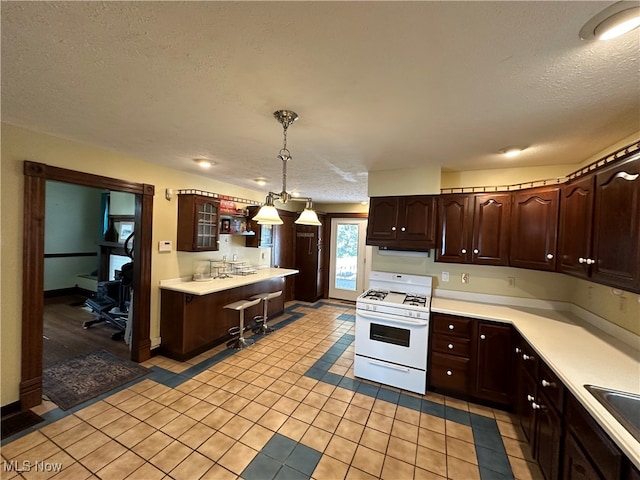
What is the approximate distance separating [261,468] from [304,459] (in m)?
0.30

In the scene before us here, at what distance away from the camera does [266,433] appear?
6.89 feet

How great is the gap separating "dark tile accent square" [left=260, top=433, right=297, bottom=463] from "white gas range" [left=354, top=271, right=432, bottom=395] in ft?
3.83

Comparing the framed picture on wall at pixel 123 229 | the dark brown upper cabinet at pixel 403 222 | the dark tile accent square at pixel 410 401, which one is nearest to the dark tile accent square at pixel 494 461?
the dark tile accent square at pixel 410 401

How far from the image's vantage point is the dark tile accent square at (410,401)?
252cm

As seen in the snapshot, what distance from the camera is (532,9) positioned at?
35.8 inches

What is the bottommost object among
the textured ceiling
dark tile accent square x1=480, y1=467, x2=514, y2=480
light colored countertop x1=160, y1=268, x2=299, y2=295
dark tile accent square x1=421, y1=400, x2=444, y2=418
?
dark tile accent square x1=421, y1=400, x2=444, y2=418

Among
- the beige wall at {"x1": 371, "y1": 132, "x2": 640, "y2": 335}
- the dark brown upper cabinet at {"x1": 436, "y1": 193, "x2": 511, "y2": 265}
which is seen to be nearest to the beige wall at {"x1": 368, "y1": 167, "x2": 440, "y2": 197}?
the dark brown upper cabinet at {"x1": 436, "y1": 193, "x2": 511, "y2": 265}

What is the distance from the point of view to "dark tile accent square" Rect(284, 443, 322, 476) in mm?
1790

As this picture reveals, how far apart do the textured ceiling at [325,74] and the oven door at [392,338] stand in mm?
1759

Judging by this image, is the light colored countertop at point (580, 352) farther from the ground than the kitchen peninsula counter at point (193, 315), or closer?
farther from the ground

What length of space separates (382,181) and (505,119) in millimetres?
1603

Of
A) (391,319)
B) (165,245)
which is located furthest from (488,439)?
(165,245)

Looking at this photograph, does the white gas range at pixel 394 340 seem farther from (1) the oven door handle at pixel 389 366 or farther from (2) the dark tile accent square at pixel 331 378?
(2) the dark tile accent square at pixel 331 378

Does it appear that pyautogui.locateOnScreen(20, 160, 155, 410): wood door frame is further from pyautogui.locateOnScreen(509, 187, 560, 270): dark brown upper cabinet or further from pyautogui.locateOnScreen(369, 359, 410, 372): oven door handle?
pyautogui.locateOnScreen(509, 187, 560, 270): dark brown upper cabinet
